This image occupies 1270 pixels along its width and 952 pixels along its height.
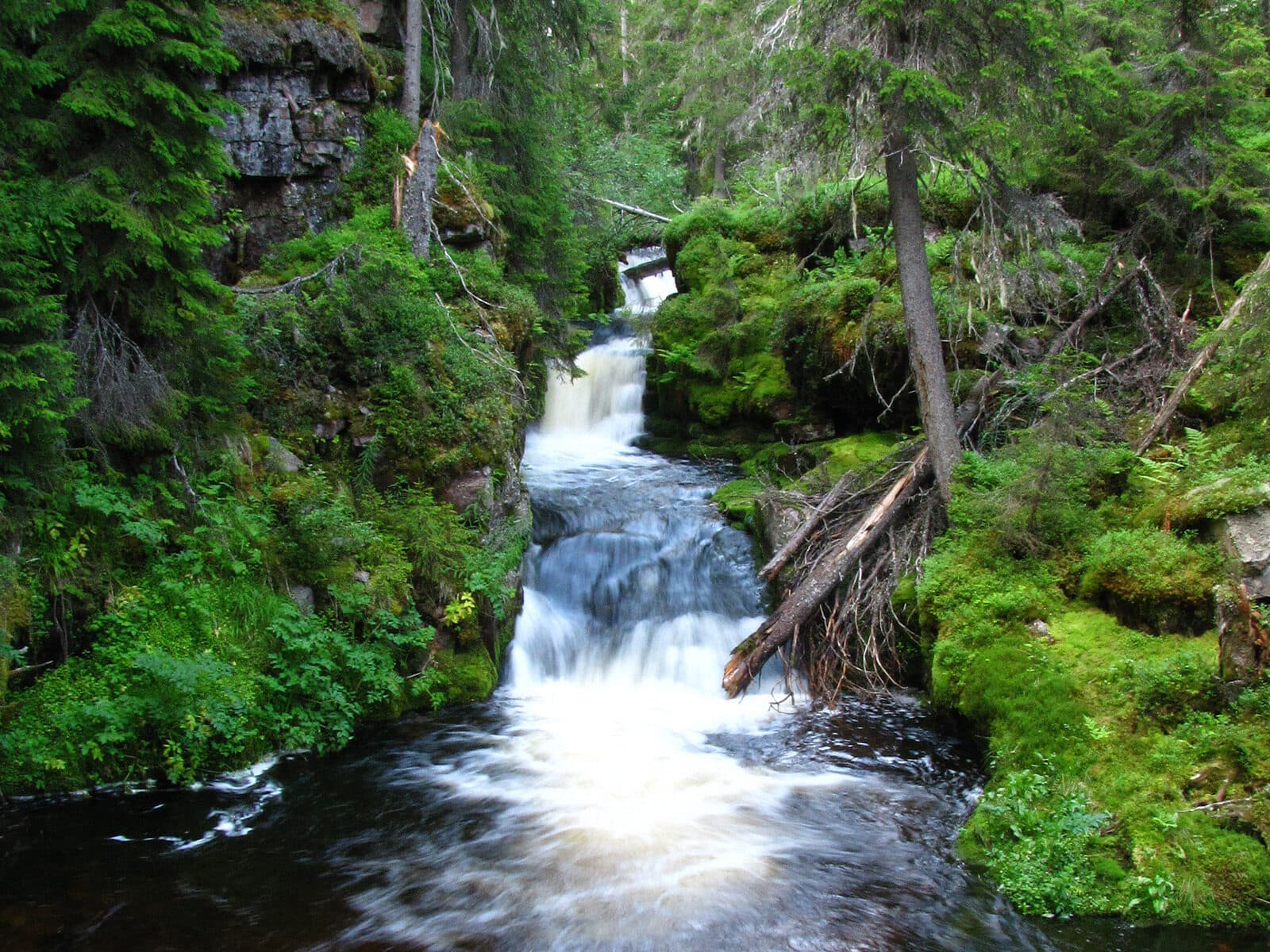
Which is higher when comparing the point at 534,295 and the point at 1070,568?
the point at 534,295

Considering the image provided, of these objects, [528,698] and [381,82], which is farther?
[381,82]

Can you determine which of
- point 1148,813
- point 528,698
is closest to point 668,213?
point 528,698

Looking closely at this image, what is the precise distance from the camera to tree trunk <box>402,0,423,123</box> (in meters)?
12.9

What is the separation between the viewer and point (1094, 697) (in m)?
6.30

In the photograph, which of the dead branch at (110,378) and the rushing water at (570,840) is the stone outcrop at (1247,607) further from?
the dead branch at (110,378)

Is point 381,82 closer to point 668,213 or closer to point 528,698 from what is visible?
point 528,698

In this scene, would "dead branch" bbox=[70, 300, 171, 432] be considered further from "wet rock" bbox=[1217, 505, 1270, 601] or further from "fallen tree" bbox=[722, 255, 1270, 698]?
"wet rock" bbox=[1217, 505, 1270, 601]

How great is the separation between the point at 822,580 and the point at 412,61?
10.2 metres

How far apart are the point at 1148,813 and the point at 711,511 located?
8.13 m

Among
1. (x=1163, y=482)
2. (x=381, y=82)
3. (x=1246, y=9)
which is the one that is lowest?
(x=1163, y=482)

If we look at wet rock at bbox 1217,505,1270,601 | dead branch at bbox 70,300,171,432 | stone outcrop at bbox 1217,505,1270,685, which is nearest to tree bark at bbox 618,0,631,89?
dead branch at bbox 70,300,171,432

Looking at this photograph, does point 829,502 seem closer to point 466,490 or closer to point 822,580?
point 822,580

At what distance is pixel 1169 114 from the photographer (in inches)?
444

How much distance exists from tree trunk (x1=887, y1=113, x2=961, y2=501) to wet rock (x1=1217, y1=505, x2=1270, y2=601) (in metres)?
3.09
